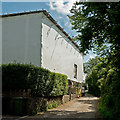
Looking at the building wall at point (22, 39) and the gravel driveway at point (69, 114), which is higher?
the building wall at point (22, 39)

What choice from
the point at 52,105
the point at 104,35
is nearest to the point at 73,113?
the point at 52,105

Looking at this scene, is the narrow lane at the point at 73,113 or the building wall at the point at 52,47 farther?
the building wall at the point at 52,47

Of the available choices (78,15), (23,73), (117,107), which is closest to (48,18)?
(78,15)

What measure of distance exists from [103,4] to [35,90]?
683 cm

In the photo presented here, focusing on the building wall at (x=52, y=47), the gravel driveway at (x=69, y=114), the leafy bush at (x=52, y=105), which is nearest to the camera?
the gravel driveway at (x=69, y=114)

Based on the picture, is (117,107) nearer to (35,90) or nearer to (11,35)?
(35,90)

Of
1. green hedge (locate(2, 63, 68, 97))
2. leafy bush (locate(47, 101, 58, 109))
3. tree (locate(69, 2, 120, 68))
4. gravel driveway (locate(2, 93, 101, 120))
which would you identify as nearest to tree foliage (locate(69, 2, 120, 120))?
tree (locate(69, 2, 120, 68))

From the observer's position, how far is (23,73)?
31.2 feet

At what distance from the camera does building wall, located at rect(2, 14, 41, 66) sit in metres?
12.9

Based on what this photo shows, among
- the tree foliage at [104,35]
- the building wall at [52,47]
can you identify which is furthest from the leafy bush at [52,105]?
the tree foliage at [104,35]

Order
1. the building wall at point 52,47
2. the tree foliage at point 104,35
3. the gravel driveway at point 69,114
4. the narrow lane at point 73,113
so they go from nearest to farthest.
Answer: the tree foliage at point 104,35 → the gravel driveway at point 69,114 → the narrow lane at point 73,113 → the building wall at point 52,47

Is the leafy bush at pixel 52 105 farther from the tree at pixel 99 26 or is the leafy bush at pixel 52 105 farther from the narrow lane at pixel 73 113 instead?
the tree at pixel 99 26

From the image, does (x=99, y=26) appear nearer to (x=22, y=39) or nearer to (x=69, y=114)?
(x=69, y=114)

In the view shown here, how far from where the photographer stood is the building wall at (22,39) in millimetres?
12945
